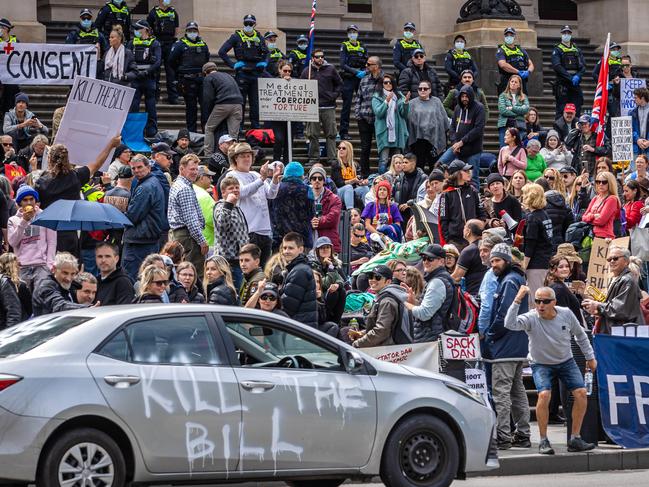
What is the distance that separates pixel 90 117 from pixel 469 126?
267 inches

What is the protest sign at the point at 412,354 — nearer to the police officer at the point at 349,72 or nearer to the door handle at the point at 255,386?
the door handle at the point at 255,386

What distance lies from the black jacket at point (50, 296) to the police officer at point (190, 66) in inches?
442

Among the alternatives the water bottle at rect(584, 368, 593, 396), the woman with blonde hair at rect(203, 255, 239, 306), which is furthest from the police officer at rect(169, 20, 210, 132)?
the water bottle at rect(584, 368, 593, 396)

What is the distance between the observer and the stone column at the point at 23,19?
28955mm

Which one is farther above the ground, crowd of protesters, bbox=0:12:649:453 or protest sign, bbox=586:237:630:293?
crowd of protesters, bbox=0:12:649:453

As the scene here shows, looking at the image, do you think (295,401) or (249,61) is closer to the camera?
(295,401)

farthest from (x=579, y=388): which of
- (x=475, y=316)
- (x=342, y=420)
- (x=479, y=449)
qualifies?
(x=342, y=420)

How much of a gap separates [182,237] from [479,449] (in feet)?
19.3

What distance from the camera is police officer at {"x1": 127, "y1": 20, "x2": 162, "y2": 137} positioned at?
24.3 metres

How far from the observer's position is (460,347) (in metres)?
14.8

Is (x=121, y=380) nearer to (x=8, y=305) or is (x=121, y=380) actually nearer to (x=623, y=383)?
(x=8, y=305)

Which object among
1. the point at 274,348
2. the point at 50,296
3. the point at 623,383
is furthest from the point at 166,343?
the point at 623,383

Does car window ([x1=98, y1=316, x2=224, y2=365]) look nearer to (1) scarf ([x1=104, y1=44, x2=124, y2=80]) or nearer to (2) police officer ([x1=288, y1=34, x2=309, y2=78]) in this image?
(1) scarf ([x1=104, y1=44, x2=124, y2=80])

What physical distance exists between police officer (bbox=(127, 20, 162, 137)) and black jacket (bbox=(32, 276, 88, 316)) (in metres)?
10.4
